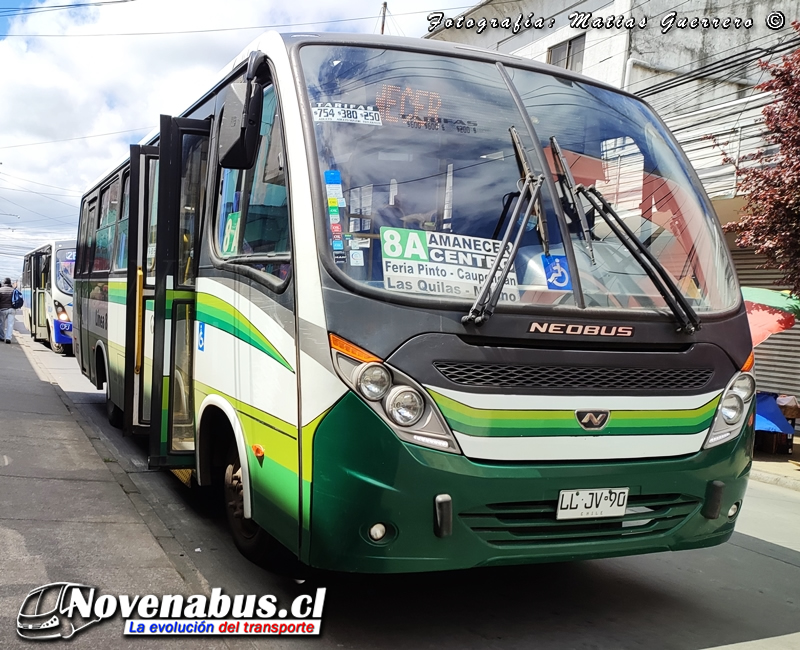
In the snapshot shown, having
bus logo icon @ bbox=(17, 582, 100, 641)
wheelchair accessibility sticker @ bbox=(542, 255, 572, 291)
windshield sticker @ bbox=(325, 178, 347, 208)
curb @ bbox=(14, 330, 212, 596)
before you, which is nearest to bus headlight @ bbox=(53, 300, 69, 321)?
curb @ bbox=(14, 330, 212, 596)

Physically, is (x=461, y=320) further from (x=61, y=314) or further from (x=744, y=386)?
(x=61, y=314)

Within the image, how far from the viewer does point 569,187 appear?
158 inches

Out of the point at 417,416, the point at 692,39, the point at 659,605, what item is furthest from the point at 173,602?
the point at 692,39

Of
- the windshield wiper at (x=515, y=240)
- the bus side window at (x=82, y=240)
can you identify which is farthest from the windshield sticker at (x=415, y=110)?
the bus side window at (x=82, y=240)

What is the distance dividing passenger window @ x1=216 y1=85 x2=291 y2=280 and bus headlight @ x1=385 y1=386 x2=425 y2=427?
835 millimetres

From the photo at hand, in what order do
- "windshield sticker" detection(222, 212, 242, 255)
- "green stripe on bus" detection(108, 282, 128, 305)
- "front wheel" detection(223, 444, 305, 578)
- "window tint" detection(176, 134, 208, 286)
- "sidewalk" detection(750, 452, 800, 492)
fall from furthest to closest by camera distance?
"sidewalk" detection(750, 452, 800, 492) → "green stripe on bus" detection(108, 282, 128, 305) → "window tint" detection(176, 134, 208, 286) → "windshield sticker" detection(222, 212, 242, 255) → "front wheel" detection(223, 444, 305, 578)

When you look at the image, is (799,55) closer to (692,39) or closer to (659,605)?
(659,605)

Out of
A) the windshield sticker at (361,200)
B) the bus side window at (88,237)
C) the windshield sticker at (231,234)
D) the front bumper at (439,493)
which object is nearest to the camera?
the front bumper at (439,493)

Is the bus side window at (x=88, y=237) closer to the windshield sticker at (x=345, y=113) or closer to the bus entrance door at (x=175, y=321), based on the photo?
the bus entrance door at (x=175, y=321)

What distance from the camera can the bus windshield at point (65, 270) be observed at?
775 inches

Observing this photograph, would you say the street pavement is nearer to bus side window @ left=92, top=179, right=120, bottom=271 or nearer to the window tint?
the window tint

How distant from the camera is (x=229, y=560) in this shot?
4797 mm

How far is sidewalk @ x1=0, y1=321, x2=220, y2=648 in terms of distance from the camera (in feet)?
13.4

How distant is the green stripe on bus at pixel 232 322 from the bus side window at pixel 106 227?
13.5ft
